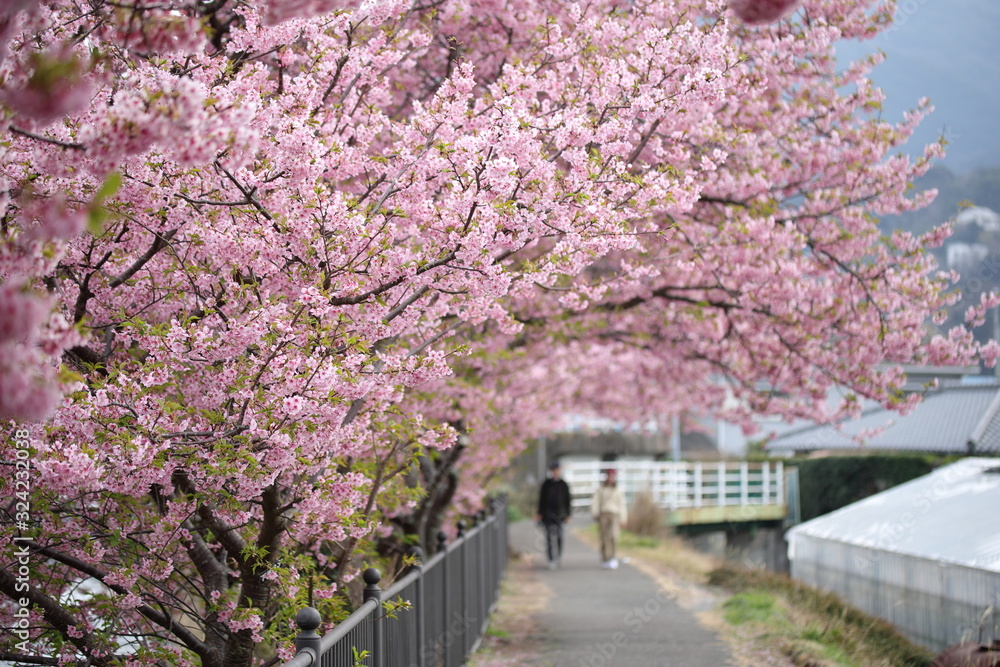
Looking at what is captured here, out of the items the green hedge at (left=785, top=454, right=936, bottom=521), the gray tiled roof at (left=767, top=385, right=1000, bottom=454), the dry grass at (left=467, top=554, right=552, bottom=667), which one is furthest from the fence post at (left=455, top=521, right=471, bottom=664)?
the green hedge at (left=785, top=454, right=936, bottom=521)

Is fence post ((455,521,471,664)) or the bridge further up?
fence post ((455,521,471,664))

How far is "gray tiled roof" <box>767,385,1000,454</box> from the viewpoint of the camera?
24.5m

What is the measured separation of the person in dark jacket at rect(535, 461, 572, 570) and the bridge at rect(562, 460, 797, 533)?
10.5 metres

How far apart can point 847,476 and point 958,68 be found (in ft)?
329

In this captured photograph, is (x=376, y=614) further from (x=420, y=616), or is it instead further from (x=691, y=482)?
(x=691, y=482)

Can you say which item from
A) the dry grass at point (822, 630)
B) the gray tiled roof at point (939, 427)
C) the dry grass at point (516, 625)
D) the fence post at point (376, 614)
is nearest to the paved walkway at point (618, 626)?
the dry grass at point (516, 625)

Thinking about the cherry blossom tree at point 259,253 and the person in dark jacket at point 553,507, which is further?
the person in dark jacket at point 553,507

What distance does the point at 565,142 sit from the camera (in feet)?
15.7

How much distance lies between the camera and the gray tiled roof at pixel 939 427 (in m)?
24.5

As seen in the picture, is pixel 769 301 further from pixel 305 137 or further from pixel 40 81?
pixel 40 81

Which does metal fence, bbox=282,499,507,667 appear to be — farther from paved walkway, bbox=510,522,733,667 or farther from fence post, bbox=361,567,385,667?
paved walkway, bbox=510,522,733,667

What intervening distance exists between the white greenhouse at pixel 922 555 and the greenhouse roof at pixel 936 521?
0.02 meters

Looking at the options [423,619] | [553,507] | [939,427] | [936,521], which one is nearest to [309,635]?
[423,619]

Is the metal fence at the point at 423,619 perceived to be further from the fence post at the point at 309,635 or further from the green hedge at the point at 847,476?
the green hedge at the point at 847,476
